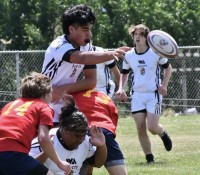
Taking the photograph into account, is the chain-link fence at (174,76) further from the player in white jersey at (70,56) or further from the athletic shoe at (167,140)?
the player in white jersey at (70,56)

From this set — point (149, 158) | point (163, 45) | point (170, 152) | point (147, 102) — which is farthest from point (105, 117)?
point (170, 152)

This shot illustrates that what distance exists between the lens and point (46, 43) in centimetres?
2352

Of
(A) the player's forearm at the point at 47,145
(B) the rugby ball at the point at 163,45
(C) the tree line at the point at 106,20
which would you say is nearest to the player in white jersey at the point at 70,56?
(A) the player's forearm at the point at 47,145

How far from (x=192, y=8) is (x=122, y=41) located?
102 inches

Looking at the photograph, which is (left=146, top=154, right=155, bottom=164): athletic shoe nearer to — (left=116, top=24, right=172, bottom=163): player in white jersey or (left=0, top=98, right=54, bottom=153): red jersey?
(left=116, top=24, right=172, bottom=163): player in white jersey

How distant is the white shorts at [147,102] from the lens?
10.6 m

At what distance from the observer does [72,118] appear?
6098 millimetres

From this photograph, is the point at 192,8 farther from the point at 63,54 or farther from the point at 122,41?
the point at 63,54

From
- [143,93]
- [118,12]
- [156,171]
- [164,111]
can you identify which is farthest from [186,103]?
[156,171]

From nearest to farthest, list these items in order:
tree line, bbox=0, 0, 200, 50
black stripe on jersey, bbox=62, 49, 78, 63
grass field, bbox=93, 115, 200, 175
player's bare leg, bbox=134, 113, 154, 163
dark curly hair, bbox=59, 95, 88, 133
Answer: dark curly hair, bbox=59, 95, 88, 133 < black stripe on jersey, bbox=62, 49, 78, 63 < grass field, bbox=93, 115, 200, 175 < player's bare leg, bbox=134, 113, 154, 163 < tree line, bbox=0, 0, 200, 50

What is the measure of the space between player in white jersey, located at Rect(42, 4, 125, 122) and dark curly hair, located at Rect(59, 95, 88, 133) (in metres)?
0.32

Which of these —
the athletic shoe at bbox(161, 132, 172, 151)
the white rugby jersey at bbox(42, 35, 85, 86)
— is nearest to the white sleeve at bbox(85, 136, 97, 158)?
the white rugby jersey at bbox(42, 35, 85, 86)

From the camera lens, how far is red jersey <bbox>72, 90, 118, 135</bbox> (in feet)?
21.3

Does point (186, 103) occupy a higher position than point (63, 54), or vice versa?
point (63, 54)
